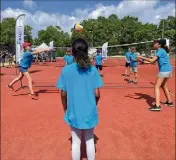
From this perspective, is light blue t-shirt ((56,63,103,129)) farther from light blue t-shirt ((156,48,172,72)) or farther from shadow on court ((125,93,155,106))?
shadow on court ((125,93,155,106))

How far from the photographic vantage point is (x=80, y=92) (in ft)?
11.8

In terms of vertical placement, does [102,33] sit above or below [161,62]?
above

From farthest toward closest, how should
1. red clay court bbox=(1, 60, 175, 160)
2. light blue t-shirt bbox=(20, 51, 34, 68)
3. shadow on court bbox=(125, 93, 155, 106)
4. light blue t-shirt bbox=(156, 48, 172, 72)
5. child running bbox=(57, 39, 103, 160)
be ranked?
1. light blue t-shirt bbox=(20, 51, 34, 68)
2. shadow on court bbox=(125, 93, 155, 106)
3. light blue t-shirt bbox=(156, 48, 172, 72)
4. red clay court bbox=(1, 60, 175, 160)
5. child running bbox=(57, 39, 103, 160)

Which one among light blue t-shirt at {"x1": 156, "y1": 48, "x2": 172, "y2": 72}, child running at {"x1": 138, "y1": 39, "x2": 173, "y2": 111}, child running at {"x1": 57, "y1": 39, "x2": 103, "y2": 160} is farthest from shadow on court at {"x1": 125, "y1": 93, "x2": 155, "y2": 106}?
child running at {"x1": 57, "y1": 39, "x2": 103, "y2": 160}

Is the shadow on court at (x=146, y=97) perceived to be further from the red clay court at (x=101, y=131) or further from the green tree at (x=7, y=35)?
the green tree at (x=7, y=35)

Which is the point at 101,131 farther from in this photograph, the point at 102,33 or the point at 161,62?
the point at 102,33

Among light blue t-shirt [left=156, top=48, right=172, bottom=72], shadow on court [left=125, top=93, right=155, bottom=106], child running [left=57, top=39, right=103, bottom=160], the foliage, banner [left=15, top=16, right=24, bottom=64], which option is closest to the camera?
child running [left=57, top=39, right=103, bottom=160]

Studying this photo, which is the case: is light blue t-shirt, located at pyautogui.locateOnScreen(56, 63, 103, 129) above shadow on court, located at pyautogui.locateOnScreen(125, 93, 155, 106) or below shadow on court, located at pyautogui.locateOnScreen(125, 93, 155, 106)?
above

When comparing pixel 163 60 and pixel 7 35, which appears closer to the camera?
pixel 163 60

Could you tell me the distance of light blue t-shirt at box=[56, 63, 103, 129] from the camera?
357cm

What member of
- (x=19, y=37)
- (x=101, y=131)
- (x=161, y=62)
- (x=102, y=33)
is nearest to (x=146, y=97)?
(x=161, y=62)

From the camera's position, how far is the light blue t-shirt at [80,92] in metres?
3.57

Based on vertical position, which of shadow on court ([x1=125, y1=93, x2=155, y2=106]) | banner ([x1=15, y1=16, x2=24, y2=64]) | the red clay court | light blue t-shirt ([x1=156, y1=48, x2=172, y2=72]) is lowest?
the red clay court

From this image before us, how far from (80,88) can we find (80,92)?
0.05 m
